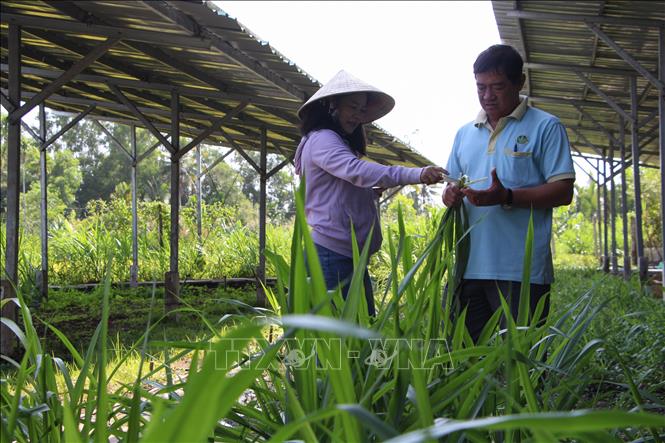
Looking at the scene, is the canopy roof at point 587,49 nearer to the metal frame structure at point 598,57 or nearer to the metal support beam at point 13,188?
the metal frame structure at point 598,57

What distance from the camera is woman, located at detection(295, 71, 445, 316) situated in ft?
8.90

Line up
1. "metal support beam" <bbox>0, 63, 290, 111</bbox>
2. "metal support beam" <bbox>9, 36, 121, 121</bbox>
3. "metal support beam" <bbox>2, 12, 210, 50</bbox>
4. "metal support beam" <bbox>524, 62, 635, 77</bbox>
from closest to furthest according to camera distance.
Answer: "metal support beam" <bbox>9, 36, 121, 121</bbox>, "metal support beam" <bbox>2, 12, 210, 50</bbox>, "metal support beam" <bbox>0, 63, 290, 111</bbox>, "metal support beam" <bbox>524, 62, 635, 77</bbox>

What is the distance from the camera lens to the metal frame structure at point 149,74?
542 centimetres

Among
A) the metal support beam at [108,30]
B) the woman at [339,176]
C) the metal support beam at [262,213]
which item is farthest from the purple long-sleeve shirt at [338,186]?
the metal support beam at [262,213]

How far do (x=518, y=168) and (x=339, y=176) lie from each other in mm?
620

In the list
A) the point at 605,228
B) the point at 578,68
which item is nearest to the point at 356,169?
the point at 578,68

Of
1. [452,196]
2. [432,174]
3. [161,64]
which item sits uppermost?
[161,64]

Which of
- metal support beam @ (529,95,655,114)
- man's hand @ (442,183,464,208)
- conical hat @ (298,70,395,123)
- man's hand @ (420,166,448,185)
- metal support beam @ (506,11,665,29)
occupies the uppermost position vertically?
metal support beam @ (529,95,655,114)

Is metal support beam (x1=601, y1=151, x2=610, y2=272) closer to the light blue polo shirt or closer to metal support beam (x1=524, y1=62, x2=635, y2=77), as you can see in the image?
metal support beam (x1=524, y1=62, x2=635, y2=77)

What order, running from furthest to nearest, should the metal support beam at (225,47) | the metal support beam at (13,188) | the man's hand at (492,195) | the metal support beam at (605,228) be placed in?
the metal support beam at (605,228) → the metal support beam at (13,188) → the metal support beam at (225,47) → the man's hand at (492,195)

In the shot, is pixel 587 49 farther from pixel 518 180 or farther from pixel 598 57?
pixel 518 180

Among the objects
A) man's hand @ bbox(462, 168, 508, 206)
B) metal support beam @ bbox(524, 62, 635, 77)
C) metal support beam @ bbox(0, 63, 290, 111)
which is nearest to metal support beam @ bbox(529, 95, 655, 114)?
metal support beam @ bbox(524, 62, 635, 77)

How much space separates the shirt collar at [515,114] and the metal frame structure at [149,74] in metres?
0.90

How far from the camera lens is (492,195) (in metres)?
2.36
